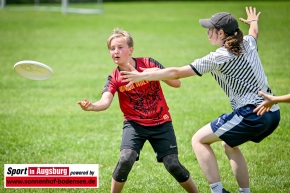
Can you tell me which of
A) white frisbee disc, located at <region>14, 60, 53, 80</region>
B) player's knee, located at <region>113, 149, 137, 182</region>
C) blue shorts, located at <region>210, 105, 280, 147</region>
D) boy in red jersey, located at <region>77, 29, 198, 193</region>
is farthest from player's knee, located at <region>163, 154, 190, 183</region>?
white frisbee disc, located at <region>14, 60, 53, 80</region>

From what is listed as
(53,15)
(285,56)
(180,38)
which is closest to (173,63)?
(285,56)

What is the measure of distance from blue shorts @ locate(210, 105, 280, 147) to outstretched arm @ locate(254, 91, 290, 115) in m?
0.14

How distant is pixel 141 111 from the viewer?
5992mm

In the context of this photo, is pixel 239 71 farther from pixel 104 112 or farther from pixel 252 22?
pixel 104 112

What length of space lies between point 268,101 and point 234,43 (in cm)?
66

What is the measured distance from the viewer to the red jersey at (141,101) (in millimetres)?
5973

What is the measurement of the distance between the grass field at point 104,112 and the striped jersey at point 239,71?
142 centimetres

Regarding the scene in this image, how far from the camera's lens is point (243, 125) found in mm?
5699

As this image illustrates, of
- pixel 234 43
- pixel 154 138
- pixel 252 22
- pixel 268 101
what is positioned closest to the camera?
pixel 268 101

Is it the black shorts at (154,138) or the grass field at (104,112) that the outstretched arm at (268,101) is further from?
the grass field at (104,112)

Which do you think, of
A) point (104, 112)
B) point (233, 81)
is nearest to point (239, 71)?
point (233, 81)

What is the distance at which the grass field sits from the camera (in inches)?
292

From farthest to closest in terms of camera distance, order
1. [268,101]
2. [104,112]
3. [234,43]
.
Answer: [104,112] → [234,43] → [268,101]

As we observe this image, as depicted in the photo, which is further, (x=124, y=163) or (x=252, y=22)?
(x=252, y=22)
